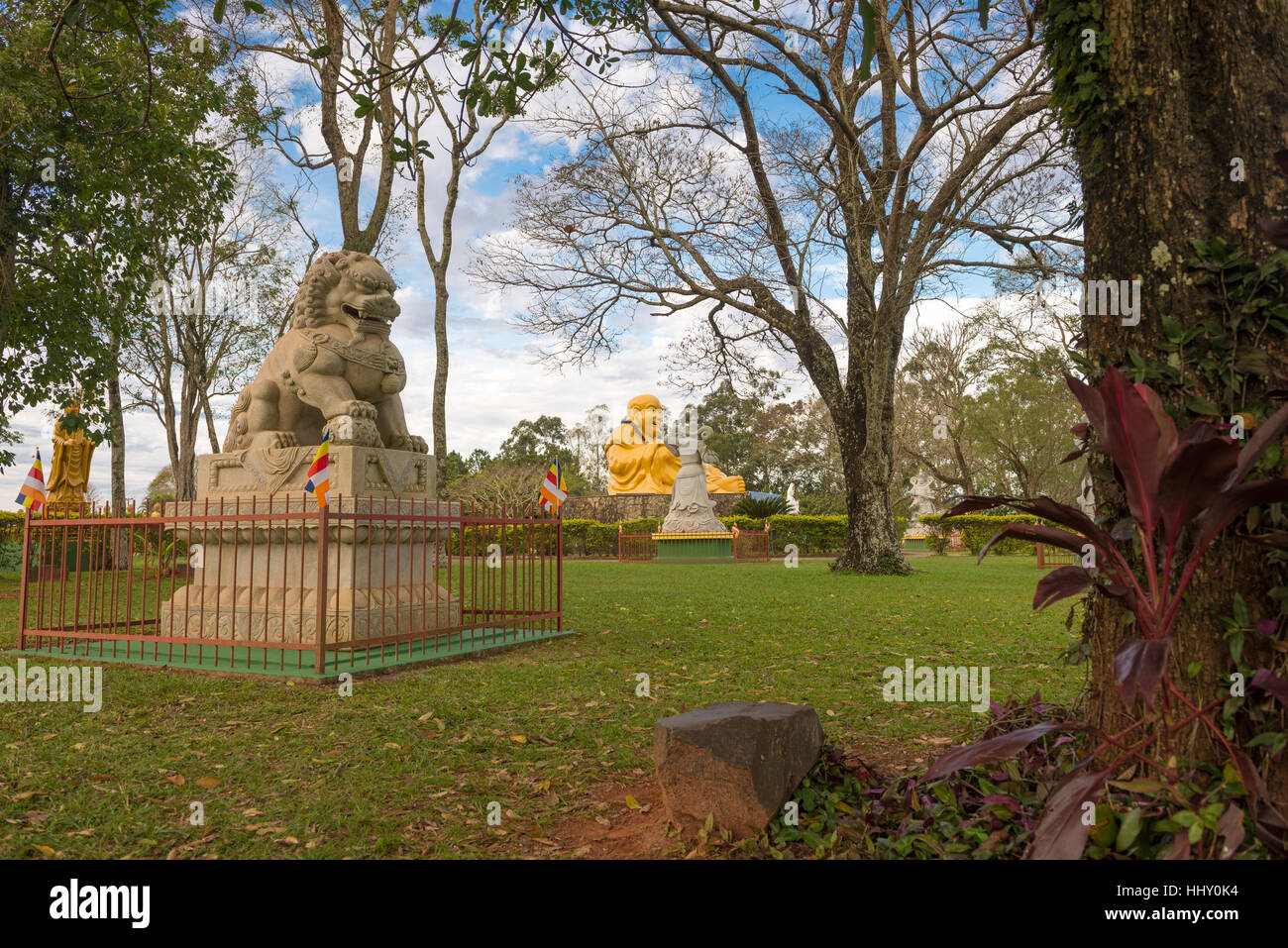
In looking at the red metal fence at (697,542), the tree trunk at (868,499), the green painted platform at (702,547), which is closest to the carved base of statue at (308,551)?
the tree trunk at (868,499)

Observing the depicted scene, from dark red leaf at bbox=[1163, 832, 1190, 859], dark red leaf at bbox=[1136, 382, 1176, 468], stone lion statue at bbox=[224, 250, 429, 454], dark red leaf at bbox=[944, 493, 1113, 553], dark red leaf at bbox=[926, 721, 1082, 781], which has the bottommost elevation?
dark red leaf at bbox=[1163, 832, 1190, 859]

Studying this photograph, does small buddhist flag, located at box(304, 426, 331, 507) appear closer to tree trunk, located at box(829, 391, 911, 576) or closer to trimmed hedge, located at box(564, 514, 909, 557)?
tree trunk, located at box(829, 391, 911, 576)

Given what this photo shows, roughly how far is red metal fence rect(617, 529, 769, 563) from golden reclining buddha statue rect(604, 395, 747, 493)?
8.20 m

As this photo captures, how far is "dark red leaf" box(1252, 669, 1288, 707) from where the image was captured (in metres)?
2.08

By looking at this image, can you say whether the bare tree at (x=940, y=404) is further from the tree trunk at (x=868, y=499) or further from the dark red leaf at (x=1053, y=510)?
the dark red leaf at (x=1053, y=510)

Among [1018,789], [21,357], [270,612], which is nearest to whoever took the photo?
[1018,789]

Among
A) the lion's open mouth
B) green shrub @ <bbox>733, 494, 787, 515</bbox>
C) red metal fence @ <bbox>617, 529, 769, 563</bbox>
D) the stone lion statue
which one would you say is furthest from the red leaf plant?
green shrub @ <bbox>733, 494, 787, 515</bbox>

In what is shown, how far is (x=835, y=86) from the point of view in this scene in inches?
550

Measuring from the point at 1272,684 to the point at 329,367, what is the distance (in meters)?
→ 7.11

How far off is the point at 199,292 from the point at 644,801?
20.3 meters

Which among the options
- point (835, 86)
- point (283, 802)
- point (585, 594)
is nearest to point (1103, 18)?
point (283, 802)

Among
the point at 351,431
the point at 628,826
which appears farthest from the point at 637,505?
the point at 628,826

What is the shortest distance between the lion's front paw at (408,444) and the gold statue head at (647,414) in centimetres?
2403
